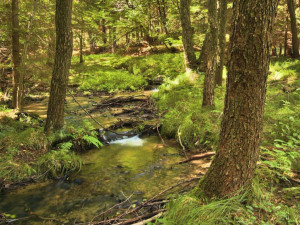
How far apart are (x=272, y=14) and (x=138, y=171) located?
4.32m

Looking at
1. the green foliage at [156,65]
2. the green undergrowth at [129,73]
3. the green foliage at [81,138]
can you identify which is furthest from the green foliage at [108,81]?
the green foliage at [81,138]

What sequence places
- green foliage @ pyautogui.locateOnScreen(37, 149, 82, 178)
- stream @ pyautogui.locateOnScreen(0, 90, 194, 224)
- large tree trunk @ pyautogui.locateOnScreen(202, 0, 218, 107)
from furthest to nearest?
large tree trunk @ pyautogui.locateOnScreen(202, 0, 218, 107)
green foliage @ pyautogui.locateOnScreen(37, 149, 82, 178)
stream @ pyautogui.locateOnScreen(0, 90, 194, 224)

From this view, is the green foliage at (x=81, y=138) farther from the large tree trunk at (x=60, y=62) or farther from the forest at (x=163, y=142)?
the large tree trunk at (x=60, y=62)

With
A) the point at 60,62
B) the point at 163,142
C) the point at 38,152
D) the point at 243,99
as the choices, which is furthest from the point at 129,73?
the point at 243,99

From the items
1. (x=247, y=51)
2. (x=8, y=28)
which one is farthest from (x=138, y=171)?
(x=8, y=28)

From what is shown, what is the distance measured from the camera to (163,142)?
687cm

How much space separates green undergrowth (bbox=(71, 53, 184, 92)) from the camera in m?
17.1

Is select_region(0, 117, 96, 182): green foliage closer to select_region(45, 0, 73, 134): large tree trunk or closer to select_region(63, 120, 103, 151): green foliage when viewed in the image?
select_region(63, 120, 103, 151): green foliage

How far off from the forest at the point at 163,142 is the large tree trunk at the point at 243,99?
0.01 metres

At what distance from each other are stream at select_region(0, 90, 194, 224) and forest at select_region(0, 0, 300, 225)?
0.08ft

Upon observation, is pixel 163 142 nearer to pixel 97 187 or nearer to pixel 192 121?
pixel 192 121

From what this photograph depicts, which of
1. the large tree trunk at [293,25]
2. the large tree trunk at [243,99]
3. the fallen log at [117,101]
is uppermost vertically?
the large tree trunk at [293,25]

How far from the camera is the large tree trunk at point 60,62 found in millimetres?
5688

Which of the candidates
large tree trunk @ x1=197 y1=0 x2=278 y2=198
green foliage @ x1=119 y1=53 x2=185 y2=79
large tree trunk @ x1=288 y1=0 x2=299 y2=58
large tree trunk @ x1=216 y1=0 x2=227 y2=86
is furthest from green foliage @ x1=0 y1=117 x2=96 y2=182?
large tree trunk @ x1=288 y1=0 x2=299 y2=58
